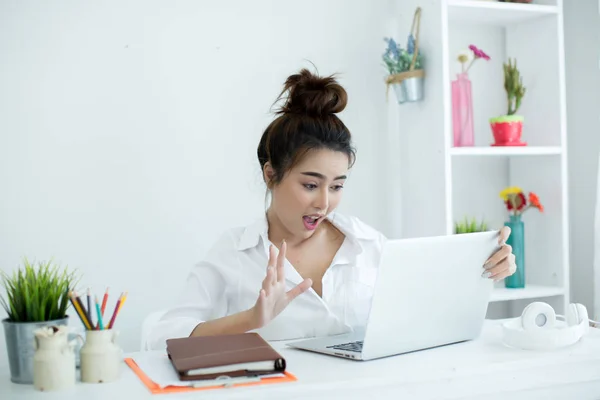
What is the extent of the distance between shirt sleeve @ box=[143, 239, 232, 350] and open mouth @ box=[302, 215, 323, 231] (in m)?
0.26

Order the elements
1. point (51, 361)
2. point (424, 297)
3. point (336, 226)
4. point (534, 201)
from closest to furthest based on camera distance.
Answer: point (51, 361)
point (424, 297)
point (336, 226)
point (534, 201)

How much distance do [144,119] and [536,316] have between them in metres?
1.60

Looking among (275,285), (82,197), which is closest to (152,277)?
(82,197)

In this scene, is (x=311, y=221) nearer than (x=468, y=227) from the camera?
Yes

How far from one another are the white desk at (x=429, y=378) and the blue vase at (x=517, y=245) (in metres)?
1.26

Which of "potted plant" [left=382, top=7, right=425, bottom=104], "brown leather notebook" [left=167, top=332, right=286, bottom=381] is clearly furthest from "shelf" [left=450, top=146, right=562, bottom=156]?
"brown leather notebook" [left=167, top=332, right=286, bottom=381]

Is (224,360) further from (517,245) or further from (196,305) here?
(517,245)

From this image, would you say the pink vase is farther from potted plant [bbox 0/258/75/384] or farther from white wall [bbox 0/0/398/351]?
potted plant [bbox 0/258/75/384]

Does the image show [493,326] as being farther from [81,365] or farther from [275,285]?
[81,365]

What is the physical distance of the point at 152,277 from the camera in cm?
263

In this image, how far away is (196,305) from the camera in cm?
193

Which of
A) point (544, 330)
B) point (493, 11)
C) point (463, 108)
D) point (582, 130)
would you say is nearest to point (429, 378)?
point (544, 330)

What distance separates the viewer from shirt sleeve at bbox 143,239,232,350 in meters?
1.77

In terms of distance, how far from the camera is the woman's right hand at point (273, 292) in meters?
1.62
